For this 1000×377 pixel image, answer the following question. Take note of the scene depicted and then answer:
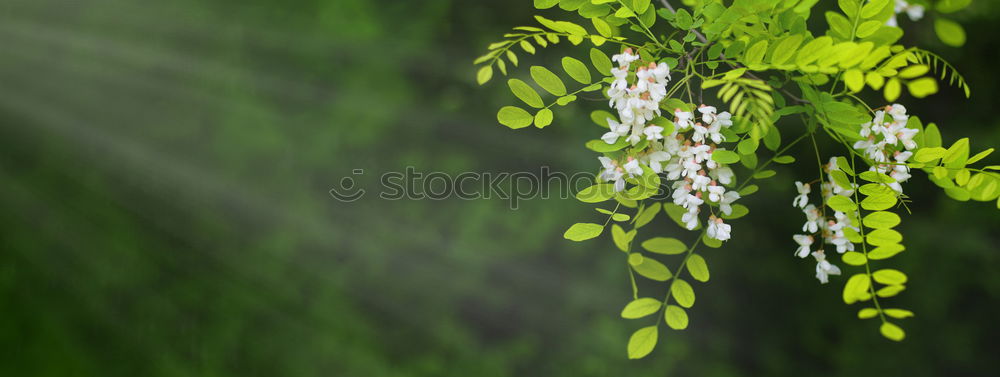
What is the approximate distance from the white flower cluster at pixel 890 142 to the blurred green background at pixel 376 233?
2.65ft

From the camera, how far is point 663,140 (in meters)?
0.69

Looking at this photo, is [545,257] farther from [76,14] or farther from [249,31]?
[76,14]

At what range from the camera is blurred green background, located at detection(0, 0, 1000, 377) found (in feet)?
4.89

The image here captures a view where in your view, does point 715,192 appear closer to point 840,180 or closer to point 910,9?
point 840,180

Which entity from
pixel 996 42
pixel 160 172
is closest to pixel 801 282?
pixel 996 42

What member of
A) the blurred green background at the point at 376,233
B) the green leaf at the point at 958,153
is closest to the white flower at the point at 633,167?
the green leaf at the point at 958,153

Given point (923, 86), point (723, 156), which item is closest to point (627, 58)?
point (723, 156)

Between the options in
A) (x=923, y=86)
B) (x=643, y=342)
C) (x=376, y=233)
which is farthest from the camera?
(x=376, y=233)

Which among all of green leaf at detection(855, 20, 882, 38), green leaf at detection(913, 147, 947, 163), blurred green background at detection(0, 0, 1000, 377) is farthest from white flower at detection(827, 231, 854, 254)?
blurred green background at detection(0, 0, 1000, 377)

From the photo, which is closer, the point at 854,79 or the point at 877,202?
the point at 854,79

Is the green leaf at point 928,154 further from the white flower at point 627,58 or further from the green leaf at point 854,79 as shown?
the white flower at point 627,58

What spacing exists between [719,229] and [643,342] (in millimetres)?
163

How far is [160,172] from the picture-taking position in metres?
2.17

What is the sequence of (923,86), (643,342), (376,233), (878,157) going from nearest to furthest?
(923,86) → (878,157) → (643,342) → (376,233)
